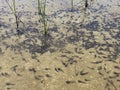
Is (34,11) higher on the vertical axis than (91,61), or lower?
higher

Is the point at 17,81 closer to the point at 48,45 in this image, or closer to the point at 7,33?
the point at 48,45

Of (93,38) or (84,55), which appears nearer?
(84,55)

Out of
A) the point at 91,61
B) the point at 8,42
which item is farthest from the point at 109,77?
the point at 8,42

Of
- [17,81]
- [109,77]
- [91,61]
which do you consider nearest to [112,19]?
[91,61]

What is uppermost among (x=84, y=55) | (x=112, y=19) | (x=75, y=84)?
(x=112, y=19)

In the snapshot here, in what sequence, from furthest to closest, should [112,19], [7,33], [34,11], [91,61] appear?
[34,11]
[112,19]
[7,33]
[91,61]

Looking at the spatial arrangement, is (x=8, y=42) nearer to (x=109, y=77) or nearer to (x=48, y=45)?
(x=48, y=45)

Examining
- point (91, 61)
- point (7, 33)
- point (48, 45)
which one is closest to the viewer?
point (91, 61)
